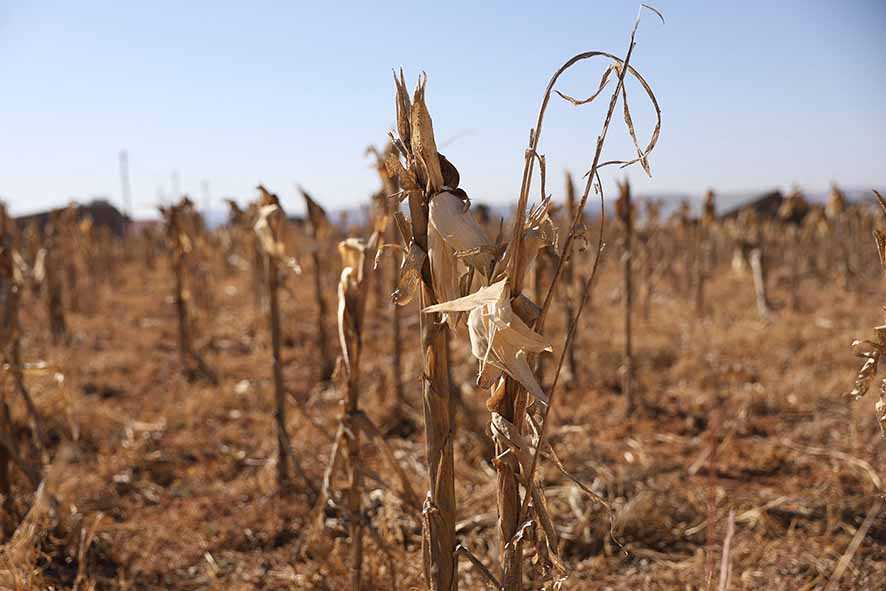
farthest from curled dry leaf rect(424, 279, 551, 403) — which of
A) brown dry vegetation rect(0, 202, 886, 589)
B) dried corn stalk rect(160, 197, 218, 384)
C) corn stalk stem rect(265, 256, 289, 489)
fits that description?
dried corn stalk rect(160, 197, 218, 384)

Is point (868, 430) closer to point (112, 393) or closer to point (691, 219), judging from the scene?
point (112, 393)

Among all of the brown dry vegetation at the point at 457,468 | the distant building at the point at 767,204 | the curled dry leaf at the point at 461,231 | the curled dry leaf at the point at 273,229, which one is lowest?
the brown dry vegetation at the point at 457,468

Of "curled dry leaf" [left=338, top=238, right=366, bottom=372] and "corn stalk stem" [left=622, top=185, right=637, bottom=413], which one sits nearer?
"curled dry leaf" [left=338, top=238, right=366, bottom=372]

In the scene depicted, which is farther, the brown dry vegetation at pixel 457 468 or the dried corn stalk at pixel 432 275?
the brown dry vegetation at pixel 457 468

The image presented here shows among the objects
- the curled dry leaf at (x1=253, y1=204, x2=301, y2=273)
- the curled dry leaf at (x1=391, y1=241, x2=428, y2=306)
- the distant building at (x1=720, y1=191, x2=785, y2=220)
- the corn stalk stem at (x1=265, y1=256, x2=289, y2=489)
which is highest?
the distant building at (x1=720, y1=191, x2=785, y2=220)

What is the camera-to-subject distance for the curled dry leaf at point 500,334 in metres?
1.05

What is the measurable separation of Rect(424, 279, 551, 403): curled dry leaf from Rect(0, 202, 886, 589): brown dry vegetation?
0.43 m

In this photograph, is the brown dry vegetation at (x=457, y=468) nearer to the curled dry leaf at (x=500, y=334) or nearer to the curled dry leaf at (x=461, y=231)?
the curled dry leaf at (x=500, y=334)

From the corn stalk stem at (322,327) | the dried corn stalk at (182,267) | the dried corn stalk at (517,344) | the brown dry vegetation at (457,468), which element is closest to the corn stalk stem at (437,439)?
the dried corn stalk at (517,344)

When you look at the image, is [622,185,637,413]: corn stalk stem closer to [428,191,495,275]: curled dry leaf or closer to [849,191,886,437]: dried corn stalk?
[849,191,886,437]: dried corn stalk

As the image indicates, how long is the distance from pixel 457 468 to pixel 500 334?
2.68 metres

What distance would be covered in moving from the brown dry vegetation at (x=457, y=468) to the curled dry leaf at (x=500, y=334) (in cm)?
43

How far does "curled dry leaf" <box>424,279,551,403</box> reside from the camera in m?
1.05

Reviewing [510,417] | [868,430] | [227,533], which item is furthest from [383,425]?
[510,417]
